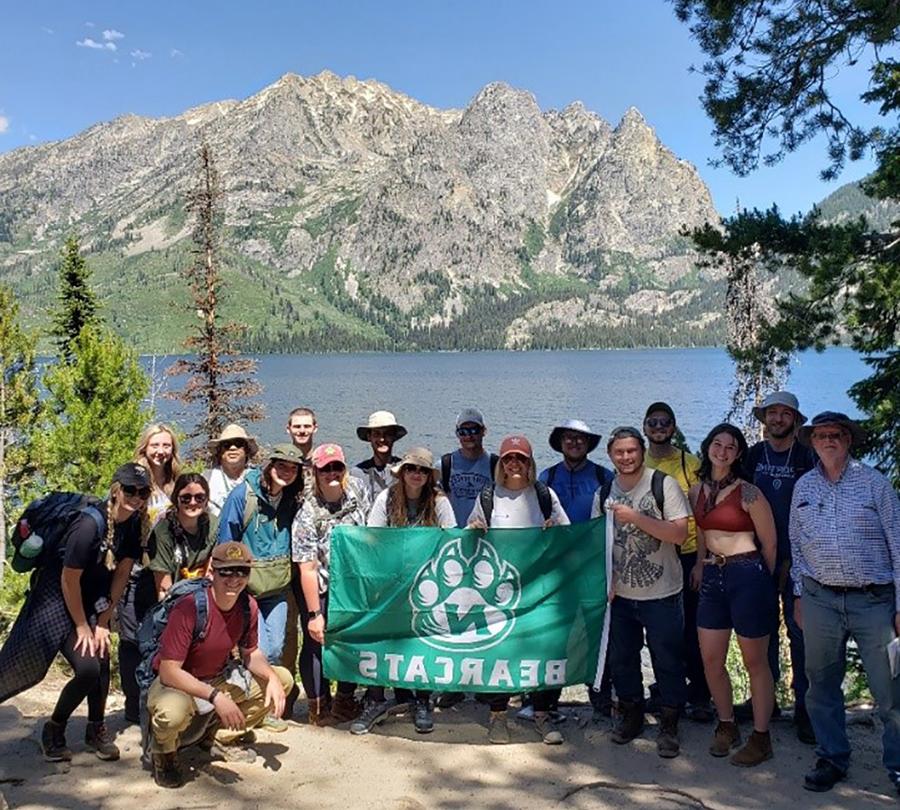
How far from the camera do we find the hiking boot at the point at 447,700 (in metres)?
6.33

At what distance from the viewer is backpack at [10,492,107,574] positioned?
4734mm

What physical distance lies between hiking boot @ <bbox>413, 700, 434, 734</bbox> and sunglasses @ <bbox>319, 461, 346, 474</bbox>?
1937 mm

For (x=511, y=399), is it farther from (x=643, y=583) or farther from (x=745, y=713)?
(x=643, y=583)

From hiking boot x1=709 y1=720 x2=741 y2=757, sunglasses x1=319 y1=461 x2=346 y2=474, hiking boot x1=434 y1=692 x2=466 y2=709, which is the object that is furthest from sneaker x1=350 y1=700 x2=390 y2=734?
hiking boot x1=709 y1=720 x2=741 y2=757

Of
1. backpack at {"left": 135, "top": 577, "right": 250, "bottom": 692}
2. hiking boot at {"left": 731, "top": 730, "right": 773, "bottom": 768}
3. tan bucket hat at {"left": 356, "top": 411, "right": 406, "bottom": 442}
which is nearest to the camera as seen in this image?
backpack at {"left": 135, "top": 577, "right": 250, "bottom": 692}

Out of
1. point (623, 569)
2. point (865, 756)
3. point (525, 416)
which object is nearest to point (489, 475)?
point (623, 569)

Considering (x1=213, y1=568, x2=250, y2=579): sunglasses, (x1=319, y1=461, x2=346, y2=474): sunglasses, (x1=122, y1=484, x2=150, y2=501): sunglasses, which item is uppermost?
(x1=319, y1=461, x2=346, y2=474): sunglasses

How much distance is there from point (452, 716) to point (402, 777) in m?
1.08

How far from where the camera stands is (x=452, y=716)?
6.12 meters

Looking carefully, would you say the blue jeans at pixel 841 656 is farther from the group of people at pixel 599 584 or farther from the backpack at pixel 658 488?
the backpack at pixel 658 488

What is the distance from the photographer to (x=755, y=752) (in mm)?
5184

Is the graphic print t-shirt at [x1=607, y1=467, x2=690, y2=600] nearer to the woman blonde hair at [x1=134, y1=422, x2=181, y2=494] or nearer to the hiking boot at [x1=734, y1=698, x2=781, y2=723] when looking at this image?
the hiking boot at [x1=734, y1=698, x2=781, y2=723]

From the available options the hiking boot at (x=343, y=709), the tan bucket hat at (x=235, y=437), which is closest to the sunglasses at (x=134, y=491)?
the tan bucket hat at (x=235, y=437)

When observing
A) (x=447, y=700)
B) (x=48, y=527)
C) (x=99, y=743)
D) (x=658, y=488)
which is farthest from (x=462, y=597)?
(x=48, y=527)
